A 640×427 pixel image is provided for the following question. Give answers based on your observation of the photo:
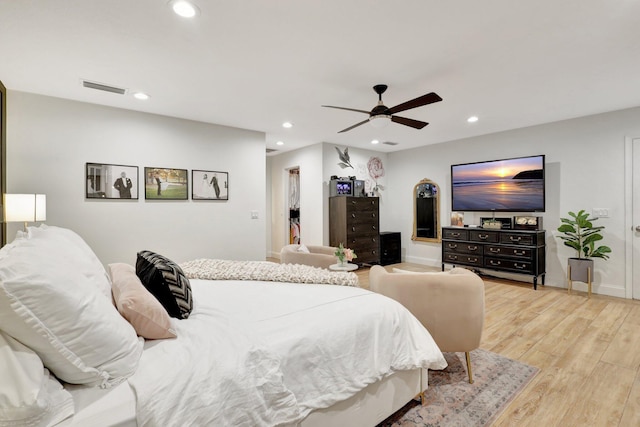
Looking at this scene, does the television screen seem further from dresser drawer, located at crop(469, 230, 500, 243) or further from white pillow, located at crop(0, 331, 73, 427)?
white pillow, located at crop(0, 331, 73, 427)

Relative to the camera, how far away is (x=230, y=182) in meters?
4.76

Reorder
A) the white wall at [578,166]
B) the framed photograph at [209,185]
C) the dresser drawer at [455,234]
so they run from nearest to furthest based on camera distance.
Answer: the white wall at [578,166] < the framed photograph at [209,185] < the dresser drawer at [455,234]

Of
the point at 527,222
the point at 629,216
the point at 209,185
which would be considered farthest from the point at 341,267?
the point at 629,216

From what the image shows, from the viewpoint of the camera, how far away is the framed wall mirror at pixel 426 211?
6.30m

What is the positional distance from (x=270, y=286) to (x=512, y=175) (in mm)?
4720

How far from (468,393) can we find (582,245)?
11.9 ft

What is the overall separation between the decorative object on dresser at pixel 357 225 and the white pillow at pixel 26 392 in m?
4.96

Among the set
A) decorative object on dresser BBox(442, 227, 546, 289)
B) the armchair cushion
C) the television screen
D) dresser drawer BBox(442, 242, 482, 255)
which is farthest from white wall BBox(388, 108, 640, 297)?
the armchair cushion

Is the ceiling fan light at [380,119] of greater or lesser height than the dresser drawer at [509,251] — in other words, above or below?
above

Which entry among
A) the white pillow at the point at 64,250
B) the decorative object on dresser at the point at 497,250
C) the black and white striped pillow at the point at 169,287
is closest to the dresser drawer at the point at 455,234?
the decorative object on dresser at the point at 497,250

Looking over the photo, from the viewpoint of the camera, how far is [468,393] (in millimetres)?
2055

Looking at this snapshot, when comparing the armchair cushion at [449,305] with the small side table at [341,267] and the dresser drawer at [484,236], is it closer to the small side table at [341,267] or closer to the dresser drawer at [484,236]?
the small side table at [341,267]

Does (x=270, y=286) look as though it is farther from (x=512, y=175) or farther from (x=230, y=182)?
(x=512, y=175)

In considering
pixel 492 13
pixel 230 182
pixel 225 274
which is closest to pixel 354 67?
pixel 492 13
